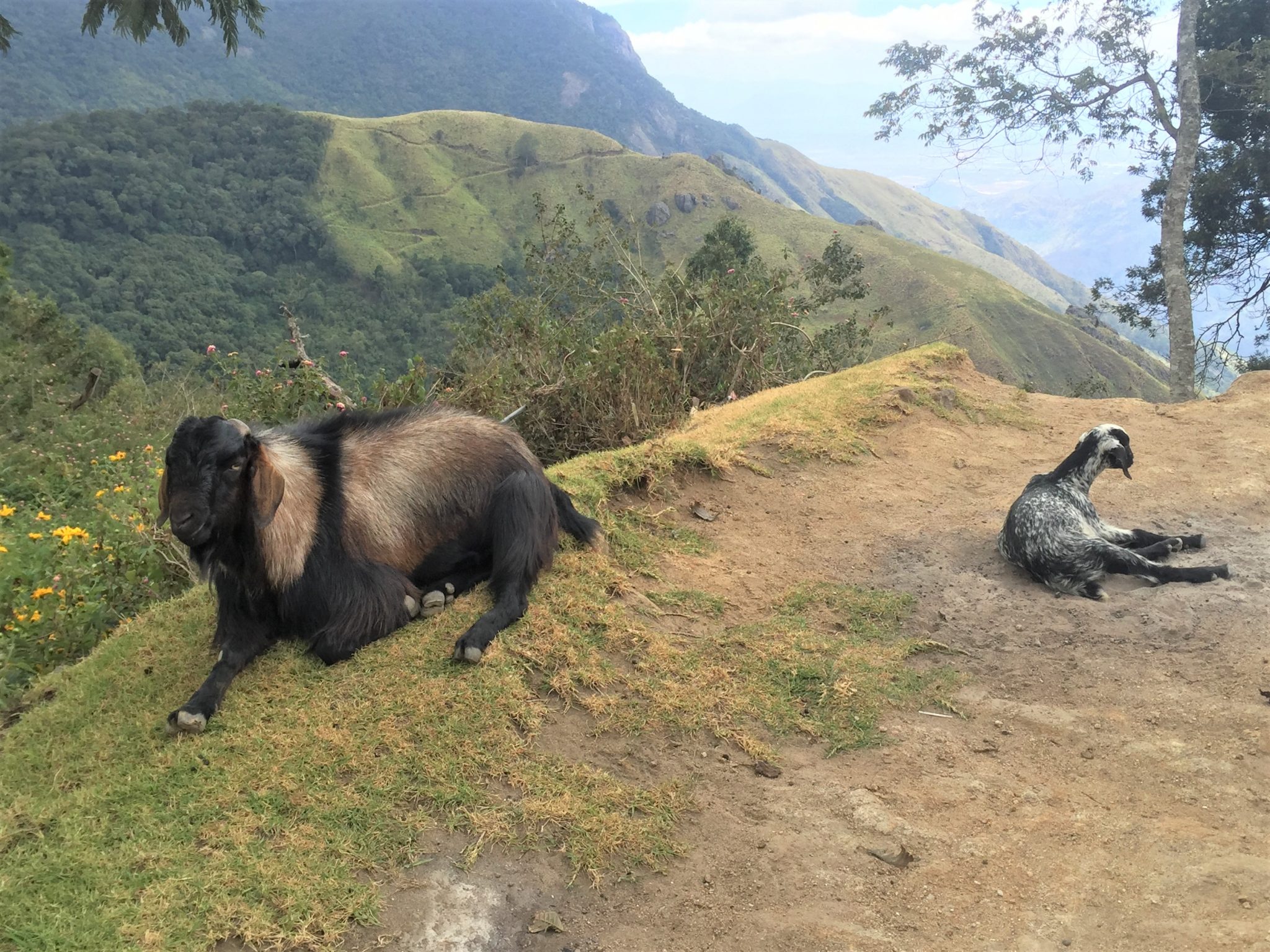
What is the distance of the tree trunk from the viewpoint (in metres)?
13.6

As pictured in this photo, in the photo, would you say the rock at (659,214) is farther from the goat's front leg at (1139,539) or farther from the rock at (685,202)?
the goat's front leg at (1139,539)

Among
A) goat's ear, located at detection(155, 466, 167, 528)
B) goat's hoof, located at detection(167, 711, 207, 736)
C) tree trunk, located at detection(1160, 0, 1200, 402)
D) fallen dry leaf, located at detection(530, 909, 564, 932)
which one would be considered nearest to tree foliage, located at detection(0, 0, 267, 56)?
goat's ear, located at detection(155, 466, 167, 528)

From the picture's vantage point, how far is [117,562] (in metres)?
5.25

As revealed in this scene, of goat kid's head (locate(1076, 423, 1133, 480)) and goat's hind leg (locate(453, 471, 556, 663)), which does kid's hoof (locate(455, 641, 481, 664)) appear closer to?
goat's hind leg (locate(453, 471, 556, 663))

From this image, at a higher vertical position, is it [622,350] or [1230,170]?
[1230,170]

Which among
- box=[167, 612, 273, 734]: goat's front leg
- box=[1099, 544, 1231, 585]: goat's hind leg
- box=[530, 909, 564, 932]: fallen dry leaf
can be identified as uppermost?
box=[1099, 544, 1231, 585]: goat's hind leg

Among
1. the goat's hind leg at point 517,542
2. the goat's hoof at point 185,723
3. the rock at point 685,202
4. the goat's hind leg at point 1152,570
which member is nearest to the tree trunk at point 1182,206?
the goat's hind leg at point 1152,570

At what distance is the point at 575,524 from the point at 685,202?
108m

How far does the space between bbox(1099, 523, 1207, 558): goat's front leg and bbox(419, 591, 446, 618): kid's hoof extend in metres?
4.65

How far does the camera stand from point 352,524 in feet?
13.5

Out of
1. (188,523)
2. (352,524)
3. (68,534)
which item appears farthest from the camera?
(68,534)

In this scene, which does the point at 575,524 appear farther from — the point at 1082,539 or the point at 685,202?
the point at 685,202

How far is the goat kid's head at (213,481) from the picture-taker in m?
3.23

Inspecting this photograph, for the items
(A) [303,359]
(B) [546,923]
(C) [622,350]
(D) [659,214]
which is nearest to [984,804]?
(B) [546,923]
